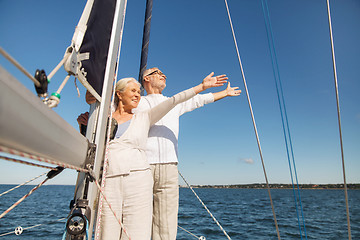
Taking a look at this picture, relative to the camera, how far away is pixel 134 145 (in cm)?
141

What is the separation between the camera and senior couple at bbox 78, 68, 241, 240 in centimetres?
129

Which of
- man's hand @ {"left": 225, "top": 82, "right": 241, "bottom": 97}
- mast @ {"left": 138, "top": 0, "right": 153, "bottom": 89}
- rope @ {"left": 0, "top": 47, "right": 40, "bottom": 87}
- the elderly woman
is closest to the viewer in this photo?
rope @ {"left": 0, "top": 47, "right": 40, "bottom": 87}

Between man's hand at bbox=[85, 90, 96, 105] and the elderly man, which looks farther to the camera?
the elderly man

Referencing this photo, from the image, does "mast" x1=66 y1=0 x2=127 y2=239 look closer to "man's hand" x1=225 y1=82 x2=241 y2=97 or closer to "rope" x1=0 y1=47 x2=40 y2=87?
"rope" x1=0 y1=47 x2=40 y2=87

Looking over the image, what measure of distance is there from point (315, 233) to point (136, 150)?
1231 cm

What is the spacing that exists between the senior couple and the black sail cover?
250mm

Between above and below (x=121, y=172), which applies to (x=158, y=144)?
above

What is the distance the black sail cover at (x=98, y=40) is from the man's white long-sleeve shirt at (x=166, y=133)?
54 cm

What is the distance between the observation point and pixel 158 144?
5.67 ft

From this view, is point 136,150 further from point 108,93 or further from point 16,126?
point 16,126

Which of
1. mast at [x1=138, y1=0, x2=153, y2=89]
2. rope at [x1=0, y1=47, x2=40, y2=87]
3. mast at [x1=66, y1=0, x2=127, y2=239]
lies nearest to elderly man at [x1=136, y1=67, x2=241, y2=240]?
mast at [x1=66, y1=0, x2=127, y2=239]

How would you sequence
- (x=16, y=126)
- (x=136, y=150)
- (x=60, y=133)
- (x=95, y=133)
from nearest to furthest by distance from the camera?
(x=16, y=126)
(x=60, y=133)
(x=95, y=133)
(x=136, y=150)

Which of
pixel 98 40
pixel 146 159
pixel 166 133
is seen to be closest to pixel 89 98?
pixel 98 40

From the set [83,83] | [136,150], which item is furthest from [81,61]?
[136,150]
